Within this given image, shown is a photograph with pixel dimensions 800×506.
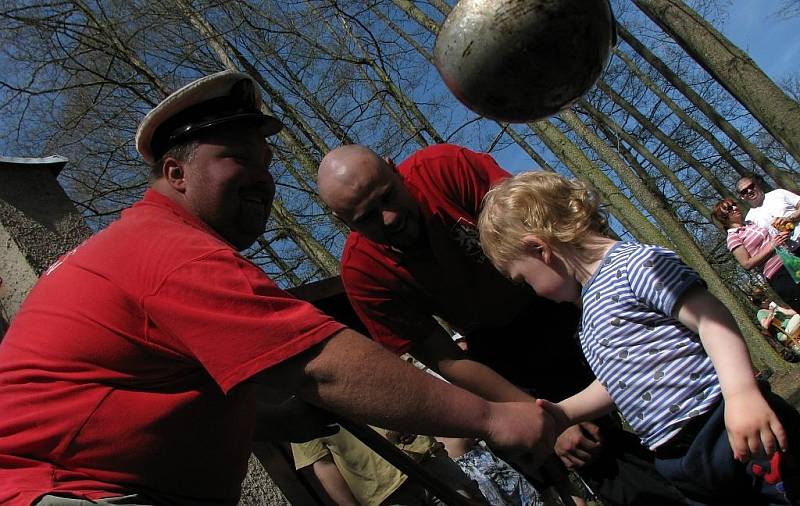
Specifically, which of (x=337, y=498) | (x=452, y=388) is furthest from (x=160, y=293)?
(x=337, y=498)

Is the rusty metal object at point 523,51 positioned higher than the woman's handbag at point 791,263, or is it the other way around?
the rusty metal object at point 523,51

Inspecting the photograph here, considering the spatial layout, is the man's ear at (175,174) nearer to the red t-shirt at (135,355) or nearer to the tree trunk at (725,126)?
the red t-shirt at (135,355)

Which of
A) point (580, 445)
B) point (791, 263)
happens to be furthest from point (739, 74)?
point (580, 445)

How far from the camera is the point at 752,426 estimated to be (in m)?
1.61

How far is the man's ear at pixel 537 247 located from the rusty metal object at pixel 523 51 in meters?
0.48

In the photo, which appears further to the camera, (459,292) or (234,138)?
(459,292)

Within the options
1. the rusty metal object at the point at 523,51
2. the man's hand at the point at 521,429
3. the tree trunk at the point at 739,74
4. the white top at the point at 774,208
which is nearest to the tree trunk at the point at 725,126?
the white top at the point at 774,208

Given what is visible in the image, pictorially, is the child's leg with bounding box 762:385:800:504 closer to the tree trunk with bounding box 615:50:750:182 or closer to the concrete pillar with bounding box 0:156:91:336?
the concrete pillar with bounding box 0:156:91:336

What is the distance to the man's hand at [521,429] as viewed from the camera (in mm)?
1736

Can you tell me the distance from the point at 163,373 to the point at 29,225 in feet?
7.36

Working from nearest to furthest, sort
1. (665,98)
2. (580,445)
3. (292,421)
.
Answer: (292,421) < (580,445) < (665,98)

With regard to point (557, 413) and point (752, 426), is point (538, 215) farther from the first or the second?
point (752, 426)

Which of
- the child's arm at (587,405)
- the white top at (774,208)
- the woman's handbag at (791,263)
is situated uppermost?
the child's arm at (587,405)

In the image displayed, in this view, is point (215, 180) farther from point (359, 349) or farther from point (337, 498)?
point (337, 498)
